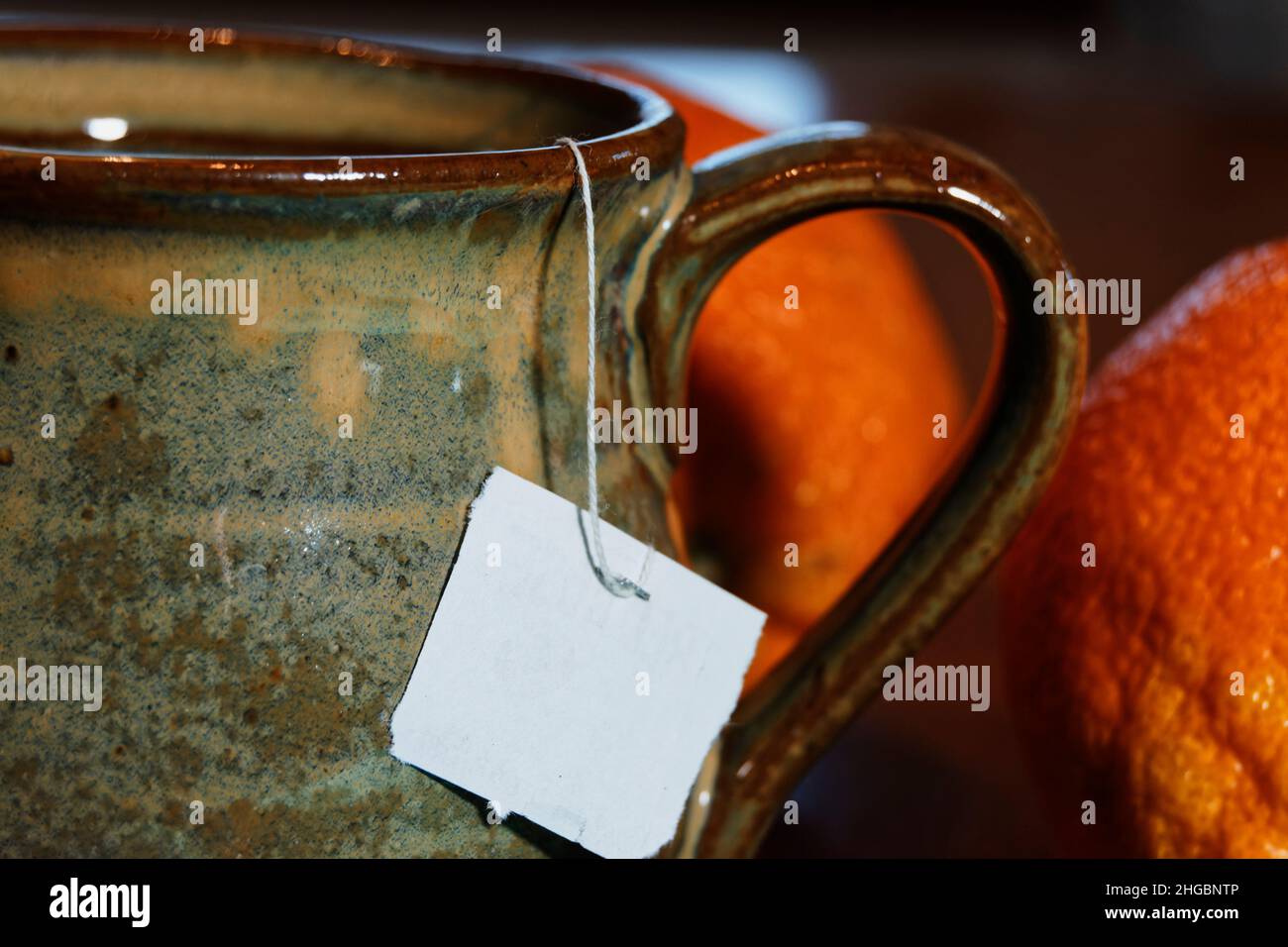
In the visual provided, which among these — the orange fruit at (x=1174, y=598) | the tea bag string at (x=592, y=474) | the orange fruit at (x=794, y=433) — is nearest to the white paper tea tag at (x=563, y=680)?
the tea bag string at (x=592, y=474)

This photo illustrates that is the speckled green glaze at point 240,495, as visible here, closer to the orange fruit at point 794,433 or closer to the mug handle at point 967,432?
the mug handle at point 967,432

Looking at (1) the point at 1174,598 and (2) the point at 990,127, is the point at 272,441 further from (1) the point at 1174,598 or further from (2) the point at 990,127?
(2) the point at 990,127

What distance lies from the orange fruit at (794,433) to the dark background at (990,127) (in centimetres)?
7

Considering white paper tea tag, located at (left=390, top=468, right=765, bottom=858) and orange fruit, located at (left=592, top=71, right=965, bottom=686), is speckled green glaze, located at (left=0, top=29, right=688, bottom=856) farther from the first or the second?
orange fruit, located at (left=592, top=71, right=965, bottom=686)

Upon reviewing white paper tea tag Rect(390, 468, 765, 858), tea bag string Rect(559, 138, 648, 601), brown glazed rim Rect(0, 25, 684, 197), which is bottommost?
white paper tea tag Rect(390, 468, 765, 858)

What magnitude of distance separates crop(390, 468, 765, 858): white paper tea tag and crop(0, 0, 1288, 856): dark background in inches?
6.7

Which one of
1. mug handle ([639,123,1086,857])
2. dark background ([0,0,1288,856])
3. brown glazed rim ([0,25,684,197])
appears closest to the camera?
brown glazed rim ([0,25,684,197])

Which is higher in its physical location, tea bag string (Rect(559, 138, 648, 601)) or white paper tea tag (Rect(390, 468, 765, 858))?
tea bag string (Rect(559, 138, 648, 601))

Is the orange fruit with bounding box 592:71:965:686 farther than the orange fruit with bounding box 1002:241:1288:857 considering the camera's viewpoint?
Yes

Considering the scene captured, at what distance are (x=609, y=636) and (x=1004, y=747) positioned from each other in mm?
318

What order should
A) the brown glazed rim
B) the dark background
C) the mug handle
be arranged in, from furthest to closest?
the dark background → the mug handle → the brown glazed rim

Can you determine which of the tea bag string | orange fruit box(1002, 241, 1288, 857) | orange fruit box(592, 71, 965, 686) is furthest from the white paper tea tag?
orange fruit box(592, 71, 965, 686)

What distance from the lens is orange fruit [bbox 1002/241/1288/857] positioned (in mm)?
451
